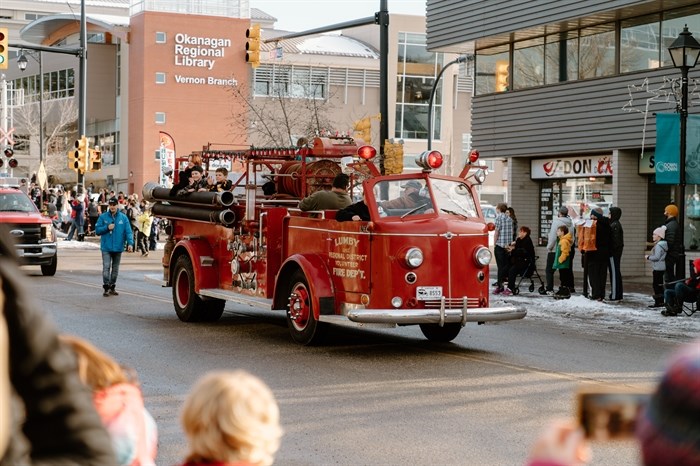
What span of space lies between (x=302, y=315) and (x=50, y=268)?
1456 centimetres

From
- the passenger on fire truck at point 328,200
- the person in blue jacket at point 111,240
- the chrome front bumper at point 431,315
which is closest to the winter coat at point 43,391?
the chrome front bumper at point 431,315

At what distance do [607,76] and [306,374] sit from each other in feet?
57.4

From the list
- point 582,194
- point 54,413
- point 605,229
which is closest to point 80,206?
point 582,194

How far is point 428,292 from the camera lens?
523 inches

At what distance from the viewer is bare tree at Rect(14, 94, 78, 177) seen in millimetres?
81688

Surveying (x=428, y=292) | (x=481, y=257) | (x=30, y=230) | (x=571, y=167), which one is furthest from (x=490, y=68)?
(x=428, y=292)

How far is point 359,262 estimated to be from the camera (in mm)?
13438

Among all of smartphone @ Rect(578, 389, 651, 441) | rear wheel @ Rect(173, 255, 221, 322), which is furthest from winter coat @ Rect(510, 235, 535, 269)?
smartphone @ Rect(578, 389, 651, 441)

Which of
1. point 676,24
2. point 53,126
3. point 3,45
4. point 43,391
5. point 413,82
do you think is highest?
point 413,82

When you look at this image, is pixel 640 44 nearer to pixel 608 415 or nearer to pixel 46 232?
pixel 46 232

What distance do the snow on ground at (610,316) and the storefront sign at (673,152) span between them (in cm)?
237

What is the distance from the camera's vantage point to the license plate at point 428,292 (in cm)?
1325

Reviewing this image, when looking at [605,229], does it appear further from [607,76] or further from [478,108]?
[478,108]

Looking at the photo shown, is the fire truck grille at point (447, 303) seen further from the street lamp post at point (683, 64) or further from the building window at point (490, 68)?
the building window at point (490, 68)
